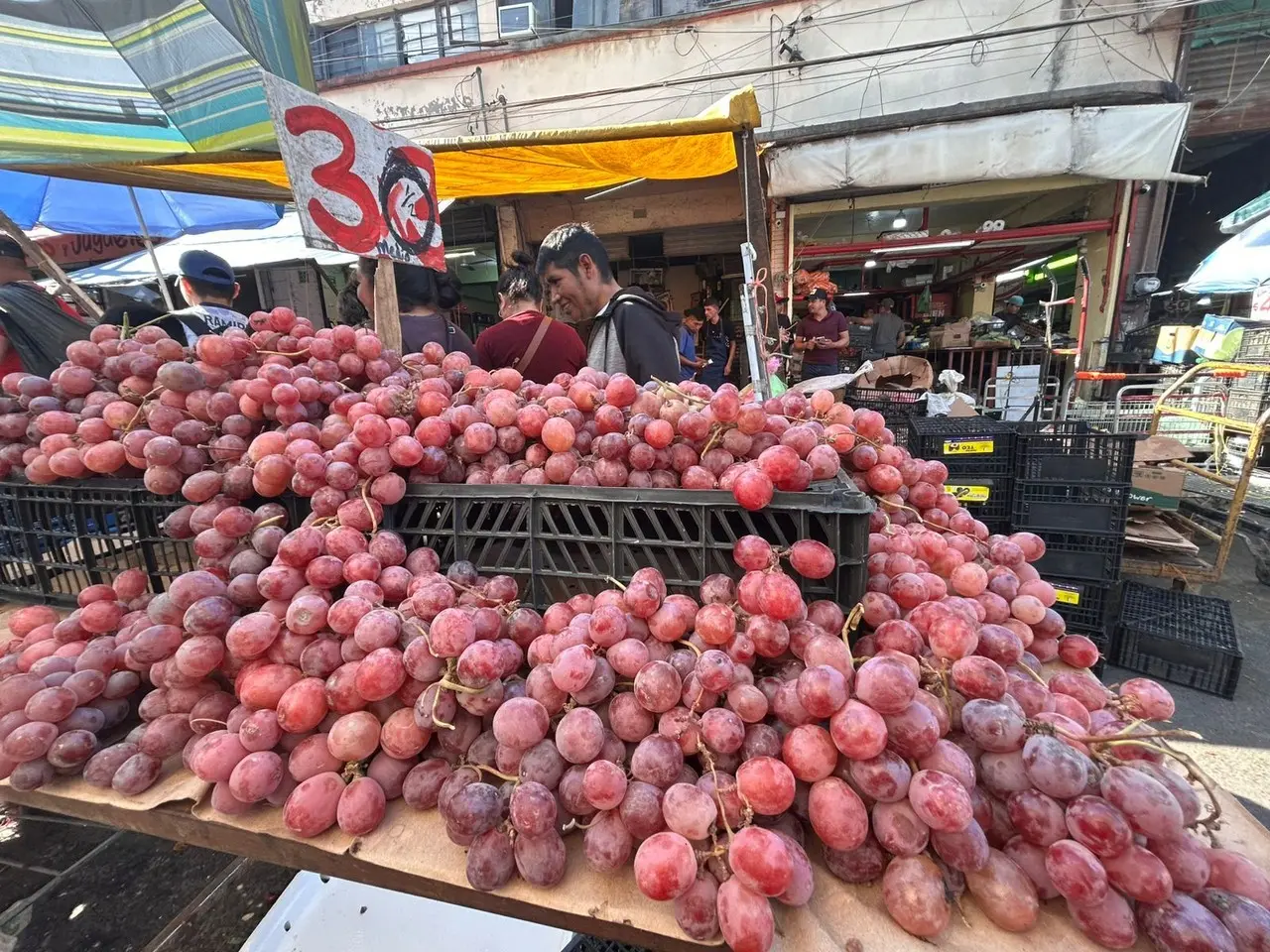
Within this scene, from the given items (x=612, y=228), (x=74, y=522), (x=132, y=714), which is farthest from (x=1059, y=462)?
(x=612, y=228)

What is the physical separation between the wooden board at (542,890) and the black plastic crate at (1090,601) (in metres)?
2.38

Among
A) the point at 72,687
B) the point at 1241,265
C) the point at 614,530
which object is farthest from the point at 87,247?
the point at 1241,265

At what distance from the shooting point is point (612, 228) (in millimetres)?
7621

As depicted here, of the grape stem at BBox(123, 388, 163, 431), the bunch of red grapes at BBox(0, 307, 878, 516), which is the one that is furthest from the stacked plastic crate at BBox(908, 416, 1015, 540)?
the grape stem at BBox(123, 388, 163, 431)

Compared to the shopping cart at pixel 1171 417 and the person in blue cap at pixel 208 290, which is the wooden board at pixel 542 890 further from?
the shopping cart at pixel 1171 417

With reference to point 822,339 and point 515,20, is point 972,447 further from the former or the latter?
point 515,20

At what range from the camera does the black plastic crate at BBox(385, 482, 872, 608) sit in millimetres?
989

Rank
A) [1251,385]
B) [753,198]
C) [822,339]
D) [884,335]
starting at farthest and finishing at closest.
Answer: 1. [884,335]
2. [822,339]
3. [1251,385]
4. [753,198]

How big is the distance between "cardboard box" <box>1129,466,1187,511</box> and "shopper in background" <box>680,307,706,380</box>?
364 centimetres

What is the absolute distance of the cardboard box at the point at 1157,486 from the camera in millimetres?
4012

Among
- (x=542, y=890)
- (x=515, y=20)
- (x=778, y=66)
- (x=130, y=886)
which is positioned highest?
(x=515, y=20)

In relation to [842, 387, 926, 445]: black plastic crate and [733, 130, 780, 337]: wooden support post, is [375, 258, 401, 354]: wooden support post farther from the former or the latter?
[842, 387, 926, 445]: black plastic crate

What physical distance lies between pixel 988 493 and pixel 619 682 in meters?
2.95

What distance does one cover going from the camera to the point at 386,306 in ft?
6.58
